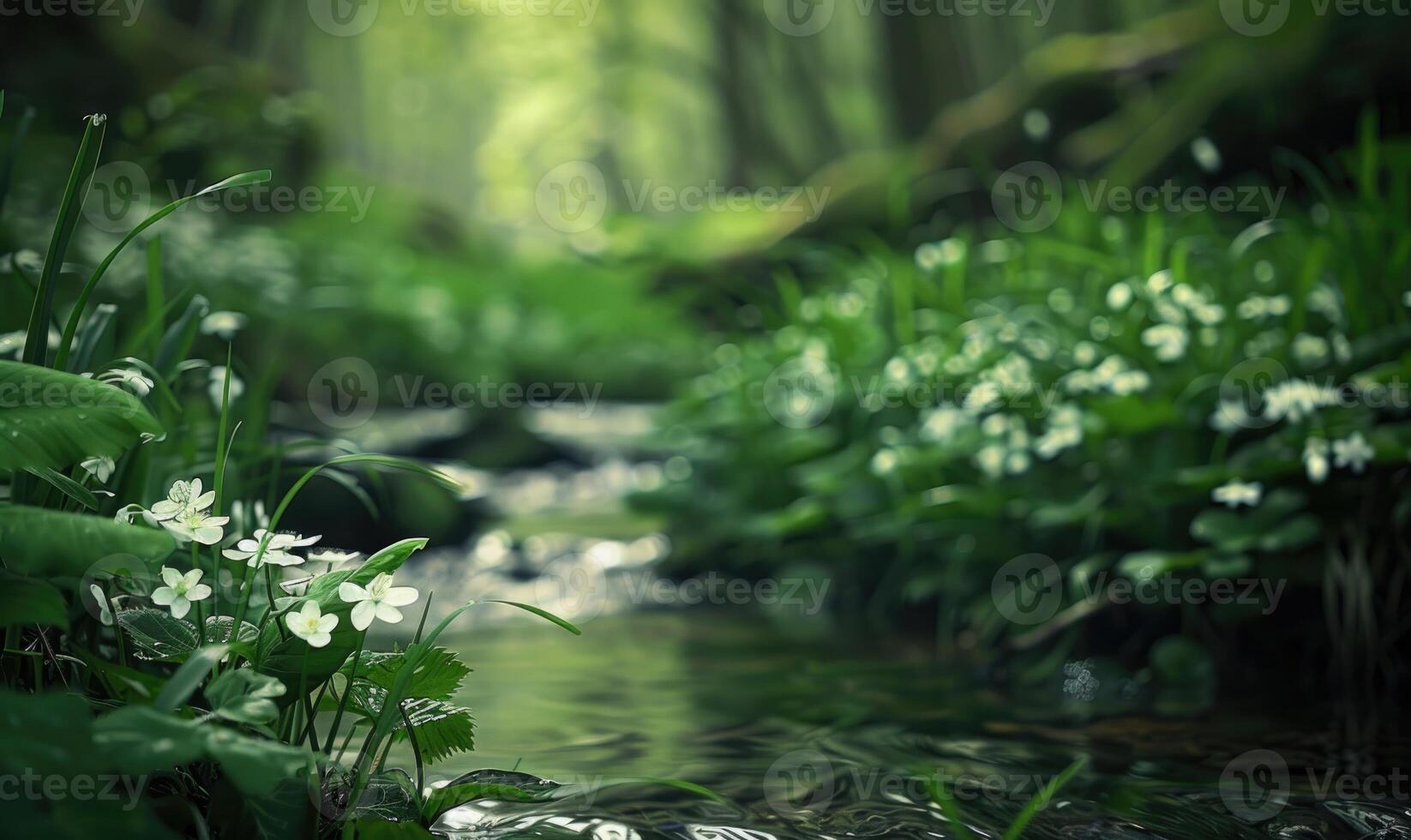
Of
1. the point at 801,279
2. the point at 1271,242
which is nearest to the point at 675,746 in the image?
the point at 1271,242

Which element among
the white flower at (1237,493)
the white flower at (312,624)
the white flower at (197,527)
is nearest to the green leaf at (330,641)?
the white flower at (312,624)

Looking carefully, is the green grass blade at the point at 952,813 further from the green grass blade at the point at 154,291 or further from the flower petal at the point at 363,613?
the green grass blade at the point at 154,291

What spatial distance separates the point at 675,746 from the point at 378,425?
150 inches

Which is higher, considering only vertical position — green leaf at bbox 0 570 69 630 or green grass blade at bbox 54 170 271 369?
green grass blade at bbox 54 170 271 369

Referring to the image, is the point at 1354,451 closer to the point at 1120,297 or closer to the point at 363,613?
the point at 1120,297

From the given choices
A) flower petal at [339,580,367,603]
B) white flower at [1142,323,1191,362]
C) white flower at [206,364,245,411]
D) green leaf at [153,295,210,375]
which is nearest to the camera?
flower petal at [339,580,367,603]

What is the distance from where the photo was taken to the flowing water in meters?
1.62

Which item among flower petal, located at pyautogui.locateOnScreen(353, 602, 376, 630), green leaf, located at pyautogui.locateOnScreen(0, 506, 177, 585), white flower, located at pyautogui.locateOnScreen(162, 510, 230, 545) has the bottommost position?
flower petal, located at pyautogui.locateOnScreen(353, 602, 376, 630)

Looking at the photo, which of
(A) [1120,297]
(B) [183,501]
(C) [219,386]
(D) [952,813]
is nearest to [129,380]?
(B) [183,501]

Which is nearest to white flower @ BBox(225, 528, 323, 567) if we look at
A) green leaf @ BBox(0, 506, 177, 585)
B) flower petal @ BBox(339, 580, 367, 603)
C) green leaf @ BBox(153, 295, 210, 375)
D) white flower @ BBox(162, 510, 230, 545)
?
white flower @ BBox(162, 510, 230, 545)

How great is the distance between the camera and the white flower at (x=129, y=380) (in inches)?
59.1

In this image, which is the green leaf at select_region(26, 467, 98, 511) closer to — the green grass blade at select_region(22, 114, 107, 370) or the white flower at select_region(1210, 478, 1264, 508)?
the green grass blade at select_region(22, 114, 107, 370)

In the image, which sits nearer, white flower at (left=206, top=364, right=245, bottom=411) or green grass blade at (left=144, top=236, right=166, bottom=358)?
green grass blade at (left=144, top=236, right=166, bottom=358)

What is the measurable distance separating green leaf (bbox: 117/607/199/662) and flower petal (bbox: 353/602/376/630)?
0.78 ft
